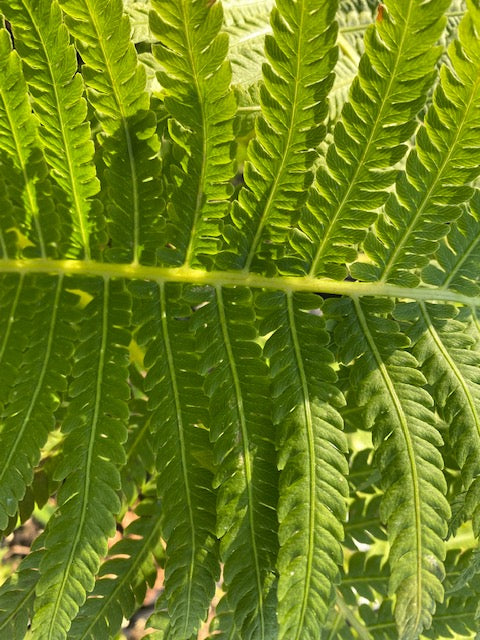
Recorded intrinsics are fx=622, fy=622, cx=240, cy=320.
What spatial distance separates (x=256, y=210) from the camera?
56.1 inches

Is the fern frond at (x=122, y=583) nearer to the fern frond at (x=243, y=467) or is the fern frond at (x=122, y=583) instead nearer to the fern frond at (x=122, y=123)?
the fern frond at (x=243, y=467)

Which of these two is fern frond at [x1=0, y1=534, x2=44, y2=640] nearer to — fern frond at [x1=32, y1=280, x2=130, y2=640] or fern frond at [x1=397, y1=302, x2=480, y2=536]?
fern frond at [x1=32, y1=280, x2=130, y2=640]

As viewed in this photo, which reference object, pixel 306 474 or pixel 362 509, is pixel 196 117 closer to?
pixel 306 474

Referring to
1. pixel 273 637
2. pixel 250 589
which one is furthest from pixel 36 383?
pixel 273 637

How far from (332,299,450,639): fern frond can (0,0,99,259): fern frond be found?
29.1 inches

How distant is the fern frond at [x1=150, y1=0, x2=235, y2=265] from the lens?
46.4 inches

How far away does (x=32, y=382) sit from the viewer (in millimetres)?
1481

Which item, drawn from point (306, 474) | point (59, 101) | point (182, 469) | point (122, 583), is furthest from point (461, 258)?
point (122, 583)

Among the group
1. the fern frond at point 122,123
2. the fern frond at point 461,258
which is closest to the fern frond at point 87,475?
the fern frond at point 122,123

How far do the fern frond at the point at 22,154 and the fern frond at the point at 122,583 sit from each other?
0.88m

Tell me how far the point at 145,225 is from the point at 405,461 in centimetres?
81

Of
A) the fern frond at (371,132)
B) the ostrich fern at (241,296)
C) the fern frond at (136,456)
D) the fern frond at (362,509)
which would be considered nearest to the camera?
the fern frond at (371,132)

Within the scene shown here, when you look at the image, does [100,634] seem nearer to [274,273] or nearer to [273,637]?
[273,637]

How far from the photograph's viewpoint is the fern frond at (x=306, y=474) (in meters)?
1.30
